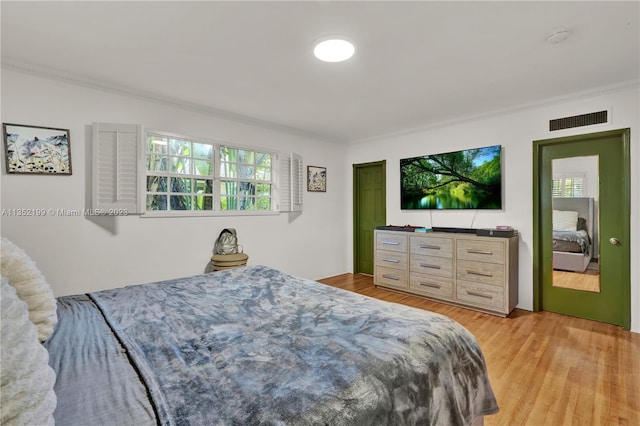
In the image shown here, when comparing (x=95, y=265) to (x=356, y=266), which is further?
(x=356, y=266)

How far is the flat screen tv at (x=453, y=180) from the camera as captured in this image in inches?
144

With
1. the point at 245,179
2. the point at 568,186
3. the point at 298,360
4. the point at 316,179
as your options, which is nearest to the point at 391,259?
the point at 316,179

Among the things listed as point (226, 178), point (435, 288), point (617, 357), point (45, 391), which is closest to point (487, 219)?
point (435, 288)

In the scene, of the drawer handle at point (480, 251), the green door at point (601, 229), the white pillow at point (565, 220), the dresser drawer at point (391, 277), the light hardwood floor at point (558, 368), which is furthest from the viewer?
the dresser drawer at point (391, 277)

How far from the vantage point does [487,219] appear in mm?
3756

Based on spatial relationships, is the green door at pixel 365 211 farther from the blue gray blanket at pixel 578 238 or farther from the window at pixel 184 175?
the blue gray blanket at pixel 578 238

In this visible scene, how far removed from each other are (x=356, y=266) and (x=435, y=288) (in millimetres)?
1761

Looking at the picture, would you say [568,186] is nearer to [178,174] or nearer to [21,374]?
[21,374]

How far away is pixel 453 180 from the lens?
4.01 metres

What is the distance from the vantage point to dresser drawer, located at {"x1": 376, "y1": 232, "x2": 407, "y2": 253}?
13.4 feet

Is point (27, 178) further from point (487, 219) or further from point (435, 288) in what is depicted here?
point (487, 219)

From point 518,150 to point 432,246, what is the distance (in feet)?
5.09

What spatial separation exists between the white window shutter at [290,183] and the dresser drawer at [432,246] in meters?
1.75

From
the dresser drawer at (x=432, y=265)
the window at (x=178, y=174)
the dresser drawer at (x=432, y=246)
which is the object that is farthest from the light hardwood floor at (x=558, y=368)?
the window at (x=178, y=174)
